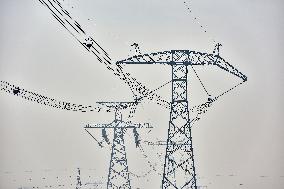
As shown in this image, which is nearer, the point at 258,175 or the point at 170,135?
the point at 170,135

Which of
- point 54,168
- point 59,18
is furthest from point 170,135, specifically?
point 54,168

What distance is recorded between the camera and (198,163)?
160 m

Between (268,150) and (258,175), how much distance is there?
3447 cm

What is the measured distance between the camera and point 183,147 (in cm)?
1834

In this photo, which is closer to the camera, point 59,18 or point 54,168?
point 59,18

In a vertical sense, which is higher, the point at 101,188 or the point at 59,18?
the point at 59,18

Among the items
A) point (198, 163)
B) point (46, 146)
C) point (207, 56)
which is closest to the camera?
point (207, 56)

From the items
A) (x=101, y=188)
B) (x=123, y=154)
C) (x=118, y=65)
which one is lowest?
(x=101, y=188)

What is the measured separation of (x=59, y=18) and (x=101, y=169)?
185 meters

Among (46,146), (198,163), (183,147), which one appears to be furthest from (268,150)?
(183,147)

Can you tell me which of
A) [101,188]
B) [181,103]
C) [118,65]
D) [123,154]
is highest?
[118,65]

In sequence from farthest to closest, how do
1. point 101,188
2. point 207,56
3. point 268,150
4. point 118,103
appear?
point 268,150 → point 101,188 → point 118,103 → point 207,56

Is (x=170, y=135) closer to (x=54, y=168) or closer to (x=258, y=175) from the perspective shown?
(x=258, y=175)

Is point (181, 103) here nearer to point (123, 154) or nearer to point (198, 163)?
point (123, 154)
